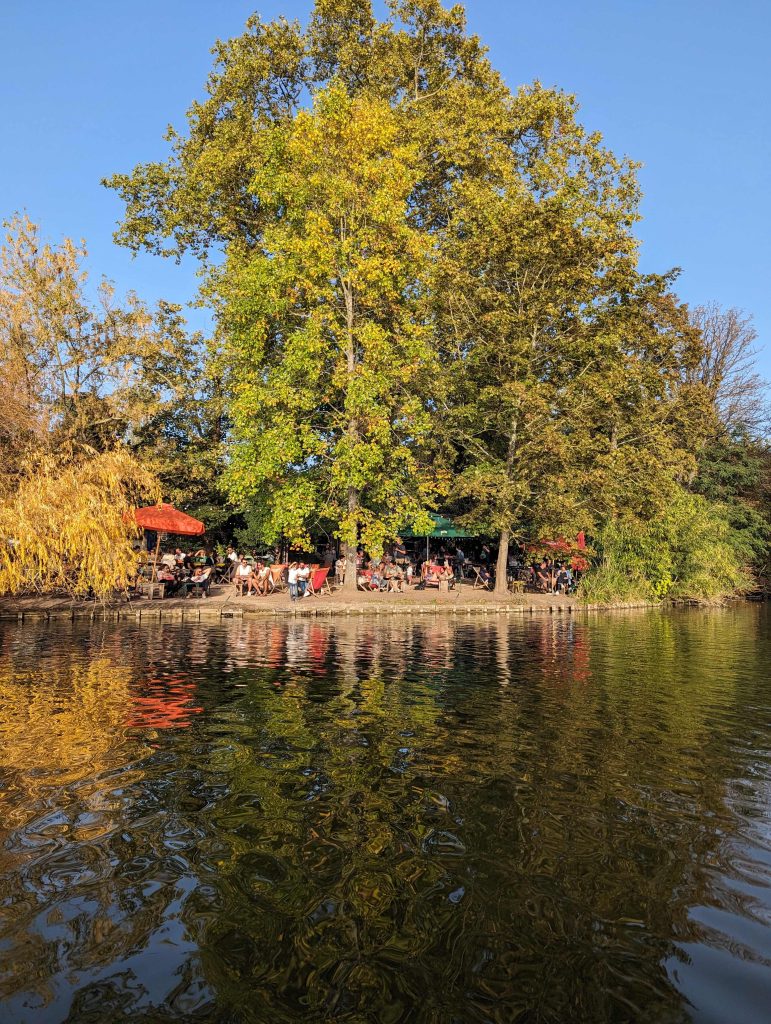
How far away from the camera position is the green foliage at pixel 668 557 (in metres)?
32.0

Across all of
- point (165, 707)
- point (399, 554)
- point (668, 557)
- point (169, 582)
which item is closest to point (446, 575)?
point (399, 554)

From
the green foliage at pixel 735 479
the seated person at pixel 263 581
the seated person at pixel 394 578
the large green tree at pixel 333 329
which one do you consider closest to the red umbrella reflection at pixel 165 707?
the large green tree at pixel 333 329

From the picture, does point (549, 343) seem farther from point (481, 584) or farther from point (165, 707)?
point (165, 707)

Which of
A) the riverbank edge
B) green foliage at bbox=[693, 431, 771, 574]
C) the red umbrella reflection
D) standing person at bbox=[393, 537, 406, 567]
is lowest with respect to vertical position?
the red umbrella reflection

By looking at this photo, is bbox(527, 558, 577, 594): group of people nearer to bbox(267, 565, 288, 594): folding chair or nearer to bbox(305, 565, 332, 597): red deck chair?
bbox(305, 565, 332, 597): red deck chair

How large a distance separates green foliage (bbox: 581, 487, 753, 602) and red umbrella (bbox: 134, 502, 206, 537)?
16862 millimetres

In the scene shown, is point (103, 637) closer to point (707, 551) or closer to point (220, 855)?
point (220, 855)

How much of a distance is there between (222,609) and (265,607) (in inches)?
56.7

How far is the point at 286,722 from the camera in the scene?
860cm

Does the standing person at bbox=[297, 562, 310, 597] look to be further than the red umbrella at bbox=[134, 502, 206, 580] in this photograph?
Yes

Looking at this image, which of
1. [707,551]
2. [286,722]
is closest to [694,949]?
[286,722]

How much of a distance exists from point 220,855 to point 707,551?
116ft

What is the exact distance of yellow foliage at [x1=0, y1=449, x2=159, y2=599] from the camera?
2020cm

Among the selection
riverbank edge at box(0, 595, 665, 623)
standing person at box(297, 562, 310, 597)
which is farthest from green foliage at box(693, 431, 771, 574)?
standing person at box(297, 562, 310, 597)
